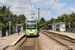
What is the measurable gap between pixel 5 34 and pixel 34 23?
7813 mm

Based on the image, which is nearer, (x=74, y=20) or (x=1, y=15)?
(x=1, y=15)

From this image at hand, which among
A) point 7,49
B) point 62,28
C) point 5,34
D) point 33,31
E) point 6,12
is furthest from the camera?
point 62,28

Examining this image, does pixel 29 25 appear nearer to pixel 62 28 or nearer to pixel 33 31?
pixel 33 31

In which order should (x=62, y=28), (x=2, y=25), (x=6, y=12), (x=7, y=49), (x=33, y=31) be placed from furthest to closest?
(x=62, y=28)
(x=6, y=12)
(x=2, y=25)
(x=33, y=31)
(x=7, y=49)

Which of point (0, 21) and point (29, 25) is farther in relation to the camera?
point (0, 21)

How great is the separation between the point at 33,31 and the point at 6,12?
12.2 meters

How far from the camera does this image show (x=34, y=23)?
18938mm

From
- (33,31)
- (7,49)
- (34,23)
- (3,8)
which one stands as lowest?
(7,49)

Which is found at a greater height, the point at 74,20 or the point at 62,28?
the point at 74,20

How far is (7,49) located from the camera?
9219 millimetres

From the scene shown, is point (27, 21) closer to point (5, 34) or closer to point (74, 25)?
point (5, 34)

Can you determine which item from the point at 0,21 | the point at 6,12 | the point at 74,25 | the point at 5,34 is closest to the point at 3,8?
the point at 6,12

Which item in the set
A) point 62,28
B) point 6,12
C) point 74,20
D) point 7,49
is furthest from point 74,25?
point 7,49

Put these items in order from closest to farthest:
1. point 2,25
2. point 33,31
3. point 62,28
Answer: point 33,31 → point 2,25 → point 62,28
